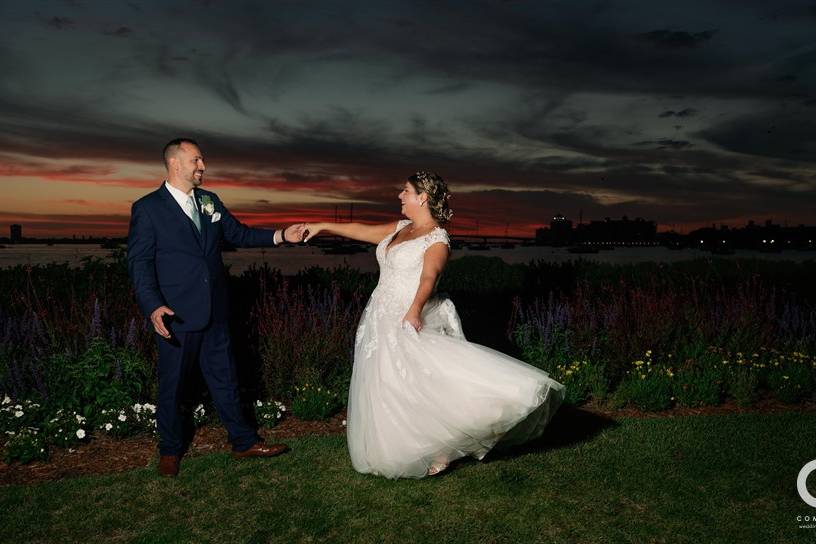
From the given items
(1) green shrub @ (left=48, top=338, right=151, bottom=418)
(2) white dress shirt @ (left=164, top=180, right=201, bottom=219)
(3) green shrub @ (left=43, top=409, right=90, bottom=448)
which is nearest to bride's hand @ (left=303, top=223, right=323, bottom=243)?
(2) white dress shirt @ (left=164, top=180, right=201, bottom=219)

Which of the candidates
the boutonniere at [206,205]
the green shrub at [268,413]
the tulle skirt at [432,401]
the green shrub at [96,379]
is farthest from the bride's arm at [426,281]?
the green shrub at [96,379]

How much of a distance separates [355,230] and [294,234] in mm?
589

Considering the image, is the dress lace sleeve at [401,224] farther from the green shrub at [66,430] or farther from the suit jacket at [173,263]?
the green shrub at [66,430]

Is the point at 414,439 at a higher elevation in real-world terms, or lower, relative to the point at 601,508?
higher

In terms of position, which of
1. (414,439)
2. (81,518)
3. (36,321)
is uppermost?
(36,321)

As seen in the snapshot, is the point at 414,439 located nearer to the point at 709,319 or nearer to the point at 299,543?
the point at 299,543

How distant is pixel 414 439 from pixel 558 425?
222 centimetres

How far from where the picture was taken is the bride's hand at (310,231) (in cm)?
651

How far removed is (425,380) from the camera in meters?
5.22

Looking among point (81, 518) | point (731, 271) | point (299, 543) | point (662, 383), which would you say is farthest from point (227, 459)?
point (731, 271)

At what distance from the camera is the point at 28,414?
6.39 metres

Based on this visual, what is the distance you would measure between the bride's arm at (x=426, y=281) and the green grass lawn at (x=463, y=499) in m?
1.33

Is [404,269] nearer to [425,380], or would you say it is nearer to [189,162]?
[425,380]

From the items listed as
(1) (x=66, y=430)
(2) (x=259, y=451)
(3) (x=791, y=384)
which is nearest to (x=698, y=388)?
(3) (x=791, y=384)
